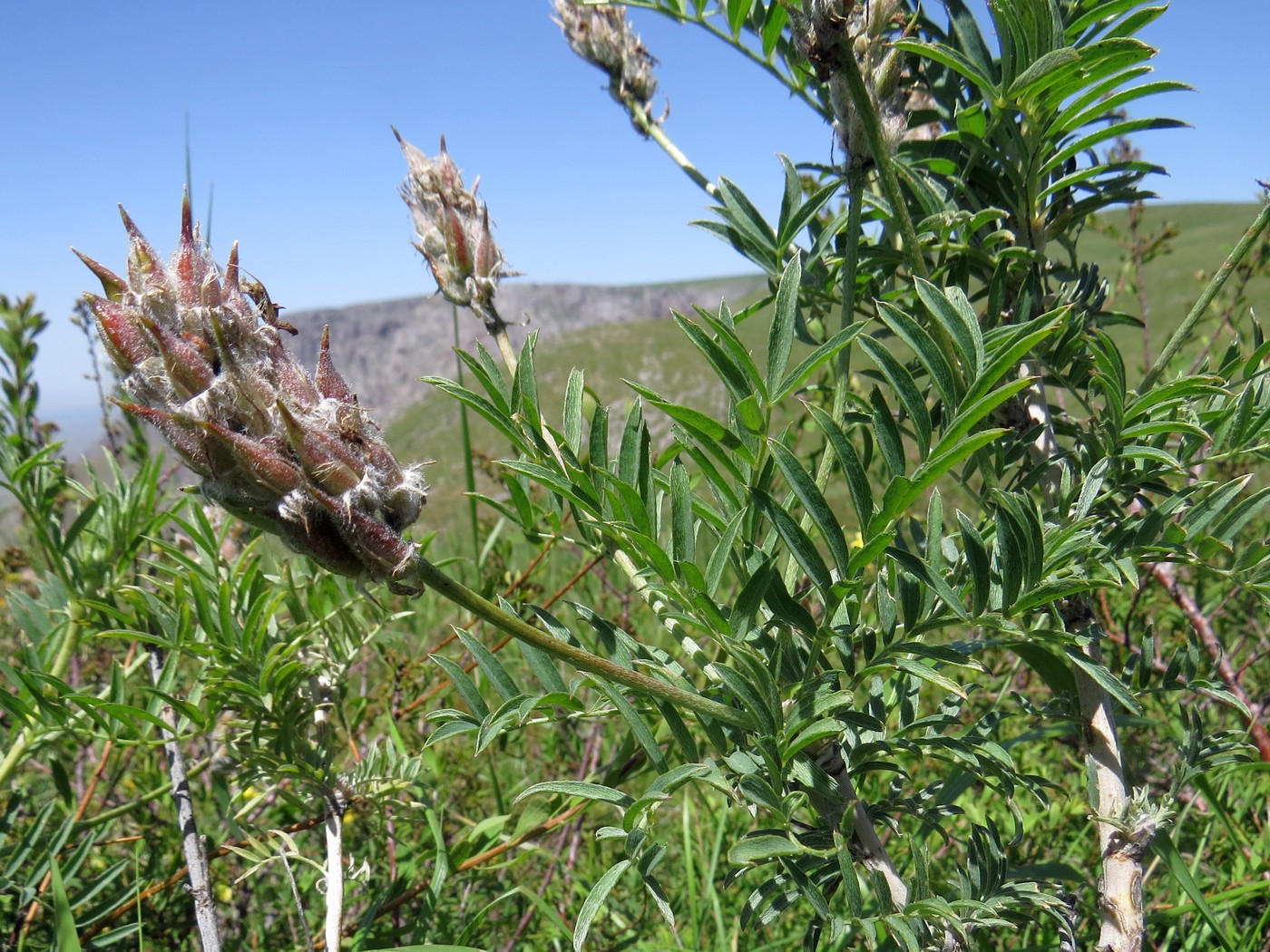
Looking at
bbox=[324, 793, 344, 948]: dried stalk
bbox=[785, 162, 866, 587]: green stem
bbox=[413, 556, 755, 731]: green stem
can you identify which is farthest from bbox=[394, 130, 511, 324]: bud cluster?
bbox=[324, 793, 344, 948]: dried stalk

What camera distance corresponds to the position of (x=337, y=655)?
145cm

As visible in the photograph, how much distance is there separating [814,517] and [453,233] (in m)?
0.76

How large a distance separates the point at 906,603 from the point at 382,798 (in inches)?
34.5

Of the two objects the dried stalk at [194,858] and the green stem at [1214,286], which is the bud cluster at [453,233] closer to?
the dried stalk at [194,858]

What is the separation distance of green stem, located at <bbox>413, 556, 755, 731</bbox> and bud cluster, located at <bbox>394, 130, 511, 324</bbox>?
658 millimetres

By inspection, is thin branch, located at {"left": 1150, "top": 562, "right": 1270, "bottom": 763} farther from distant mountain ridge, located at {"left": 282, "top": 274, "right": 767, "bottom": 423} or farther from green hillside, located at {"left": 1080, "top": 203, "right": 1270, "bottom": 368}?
distant mountain ridge, located at {"left": 282, "top": 274, "right": 767, "bottom": 423}

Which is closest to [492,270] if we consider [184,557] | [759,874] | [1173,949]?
[184,557]

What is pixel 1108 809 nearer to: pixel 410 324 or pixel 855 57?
pixel 855 57

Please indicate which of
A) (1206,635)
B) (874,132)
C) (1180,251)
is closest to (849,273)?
(874,132)

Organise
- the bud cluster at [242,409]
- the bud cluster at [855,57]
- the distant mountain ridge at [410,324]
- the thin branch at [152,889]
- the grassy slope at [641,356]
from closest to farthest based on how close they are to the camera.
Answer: the bud cluster at [242,409] → the bud cluster at [855,57] → the thin branch at [152,889] → the grassy slope at [641,356] → the distant mountain ridge at [410,324]

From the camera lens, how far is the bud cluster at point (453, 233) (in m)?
1.30

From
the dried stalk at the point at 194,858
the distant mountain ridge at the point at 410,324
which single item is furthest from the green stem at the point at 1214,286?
the distant mountain ridge at the point at 410,324

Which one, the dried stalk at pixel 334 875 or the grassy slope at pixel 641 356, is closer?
the dried stalk at pixel 334 875

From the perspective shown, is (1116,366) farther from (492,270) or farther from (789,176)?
(492,270)
